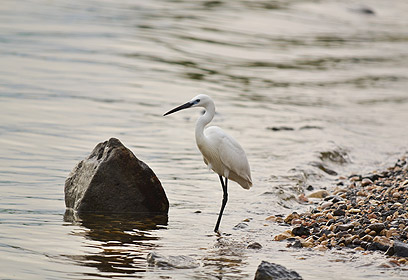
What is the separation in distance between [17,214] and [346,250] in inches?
130

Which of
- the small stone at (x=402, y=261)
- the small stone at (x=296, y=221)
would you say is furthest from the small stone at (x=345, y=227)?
the small stone at (x=402, y=261)

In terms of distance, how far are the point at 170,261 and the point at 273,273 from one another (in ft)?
3.23

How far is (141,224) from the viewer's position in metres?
7.30

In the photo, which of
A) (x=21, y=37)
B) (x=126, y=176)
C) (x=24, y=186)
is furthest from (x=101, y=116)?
(x=21, y=37)

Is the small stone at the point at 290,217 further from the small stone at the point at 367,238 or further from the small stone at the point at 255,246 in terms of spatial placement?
the small stone at the point at 367,238

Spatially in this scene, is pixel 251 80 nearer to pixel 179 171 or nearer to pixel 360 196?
pixel 179 171

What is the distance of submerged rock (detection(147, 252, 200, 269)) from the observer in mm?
5754

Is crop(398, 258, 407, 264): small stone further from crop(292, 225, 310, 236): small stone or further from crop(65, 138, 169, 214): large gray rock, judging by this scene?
crop(65, 138, 169, 214): large gray rock

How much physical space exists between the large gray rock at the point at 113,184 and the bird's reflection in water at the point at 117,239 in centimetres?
13

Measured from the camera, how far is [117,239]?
6.68 meters

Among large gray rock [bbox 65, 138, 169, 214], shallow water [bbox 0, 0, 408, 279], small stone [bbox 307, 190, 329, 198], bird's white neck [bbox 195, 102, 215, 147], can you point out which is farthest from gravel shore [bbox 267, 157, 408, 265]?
large gray rock [bbox 65, 138, 169, 214]

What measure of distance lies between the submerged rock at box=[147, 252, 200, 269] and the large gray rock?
5.68 feet

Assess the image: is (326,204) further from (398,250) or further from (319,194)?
(398,250)

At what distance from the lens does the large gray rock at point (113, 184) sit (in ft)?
24.5
